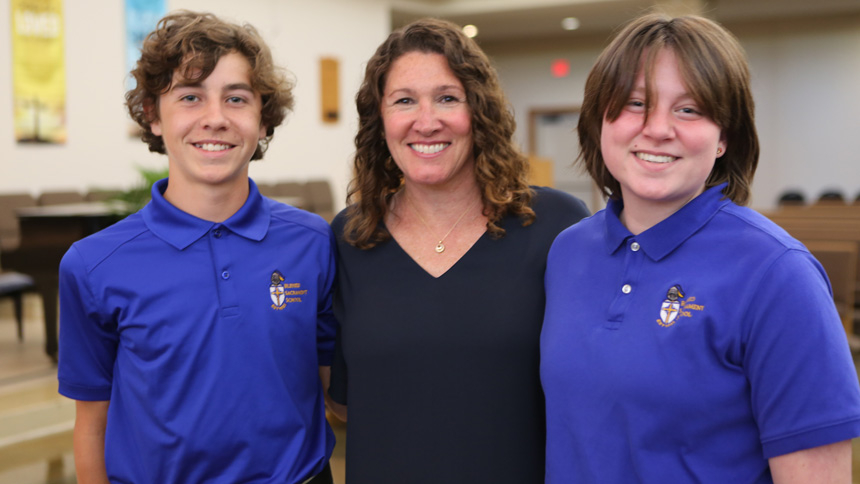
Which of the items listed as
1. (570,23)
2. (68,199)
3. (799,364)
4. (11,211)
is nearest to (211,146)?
(799,364)

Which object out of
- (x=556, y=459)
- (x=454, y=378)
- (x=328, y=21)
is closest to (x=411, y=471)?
(x=454, y=378)

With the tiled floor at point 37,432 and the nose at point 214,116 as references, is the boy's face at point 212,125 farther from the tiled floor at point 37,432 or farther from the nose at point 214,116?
the tiled floor at point 37,432

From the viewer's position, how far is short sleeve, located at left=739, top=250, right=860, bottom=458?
1.20m

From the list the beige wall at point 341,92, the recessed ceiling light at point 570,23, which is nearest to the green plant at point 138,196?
the beige wall at point 341,92

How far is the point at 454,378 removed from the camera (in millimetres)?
1780

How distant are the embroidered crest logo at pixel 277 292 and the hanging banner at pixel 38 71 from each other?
7.47 meters

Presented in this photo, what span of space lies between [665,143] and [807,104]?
1482 cm

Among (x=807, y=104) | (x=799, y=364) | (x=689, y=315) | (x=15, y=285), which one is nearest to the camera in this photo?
(x=799, y=364)

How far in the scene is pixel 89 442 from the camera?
177cm

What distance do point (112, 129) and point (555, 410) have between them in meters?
8.74

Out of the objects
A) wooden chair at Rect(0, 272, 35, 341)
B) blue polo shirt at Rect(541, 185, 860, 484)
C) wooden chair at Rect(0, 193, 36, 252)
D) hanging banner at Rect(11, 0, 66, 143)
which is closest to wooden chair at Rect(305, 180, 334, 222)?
hanging banner at Rect(11, 0, 66, 143)

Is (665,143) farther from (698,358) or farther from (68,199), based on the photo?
(68,199)

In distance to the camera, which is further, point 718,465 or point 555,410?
point 555,410

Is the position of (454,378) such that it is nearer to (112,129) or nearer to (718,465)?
(718,465)
